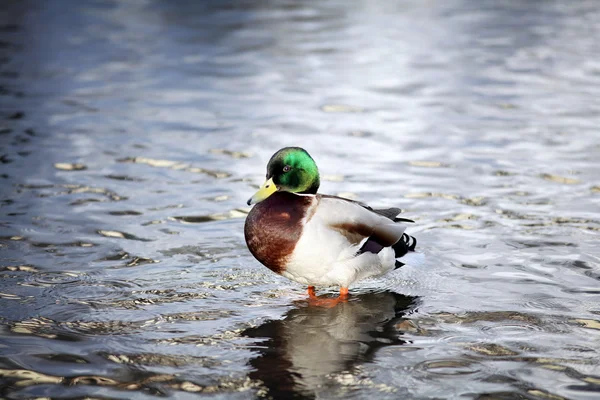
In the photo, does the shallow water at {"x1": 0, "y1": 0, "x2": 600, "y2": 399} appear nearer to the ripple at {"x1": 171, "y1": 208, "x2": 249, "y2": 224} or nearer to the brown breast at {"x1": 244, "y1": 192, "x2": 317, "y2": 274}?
the ripple at {"x1": 171, "y1": 208, "x2": 249, "y2": 224}

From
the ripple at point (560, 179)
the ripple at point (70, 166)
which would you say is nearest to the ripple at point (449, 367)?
the ripple at point (560, 179)

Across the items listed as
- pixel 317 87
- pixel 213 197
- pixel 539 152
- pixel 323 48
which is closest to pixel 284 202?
pixel 213 197

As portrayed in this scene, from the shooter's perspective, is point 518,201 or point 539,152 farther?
point 539,152

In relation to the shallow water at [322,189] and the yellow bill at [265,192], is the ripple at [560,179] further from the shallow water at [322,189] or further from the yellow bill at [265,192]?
the yellow bill at [265,192]

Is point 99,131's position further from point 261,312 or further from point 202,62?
point 261,312

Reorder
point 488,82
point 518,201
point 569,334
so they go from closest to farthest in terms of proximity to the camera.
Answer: point 569,334 < point 518,201 < point 488,82

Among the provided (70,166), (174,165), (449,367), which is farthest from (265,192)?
(70,166)

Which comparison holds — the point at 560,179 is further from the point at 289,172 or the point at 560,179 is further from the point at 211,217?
the point at 289,172

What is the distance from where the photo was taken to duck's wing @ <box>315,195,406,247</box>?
4656 millimetres

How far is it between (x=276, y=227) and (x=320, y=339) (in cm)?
57

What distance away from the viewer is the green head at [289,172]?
15.3 feet

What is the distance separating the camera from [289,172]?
467 centimetres

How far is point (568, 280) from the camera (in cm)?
512

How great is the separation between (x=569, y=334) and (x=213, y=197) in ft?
10.2
